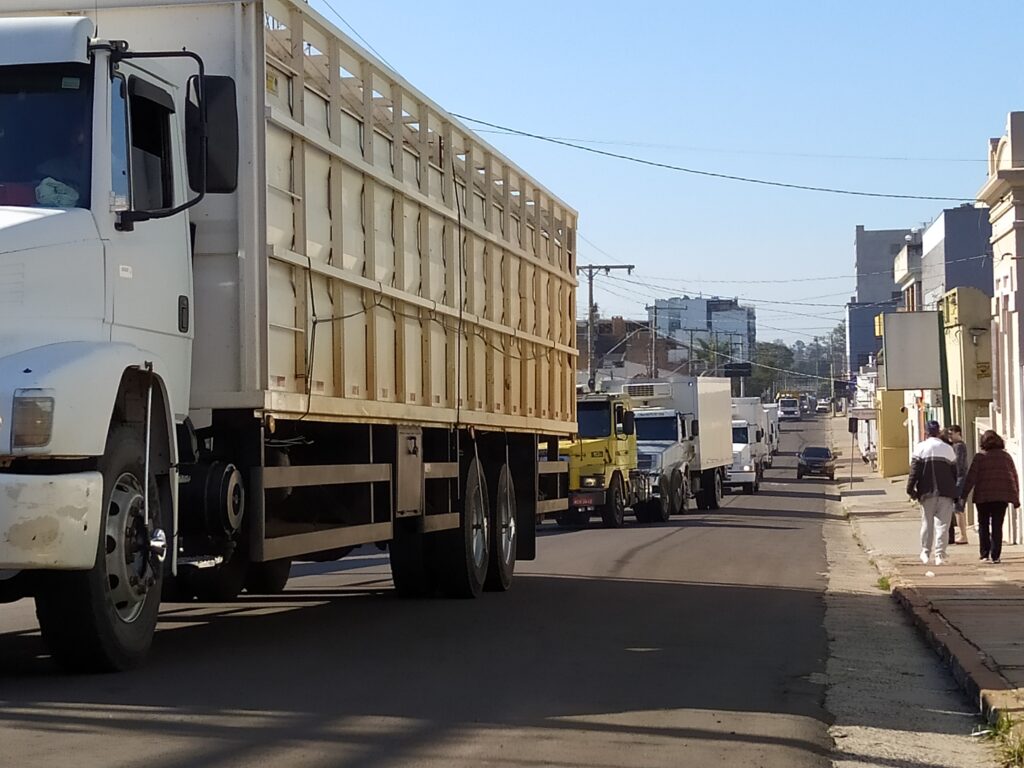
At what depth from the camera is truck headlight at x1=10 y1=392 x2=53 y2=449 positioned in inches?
294

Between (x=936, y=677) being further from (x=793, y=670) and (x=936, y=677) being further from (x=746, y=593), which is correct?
(x=746, y=593)

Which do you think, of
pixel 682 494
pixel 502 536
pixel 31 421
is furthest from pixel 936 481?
pixel 682 494

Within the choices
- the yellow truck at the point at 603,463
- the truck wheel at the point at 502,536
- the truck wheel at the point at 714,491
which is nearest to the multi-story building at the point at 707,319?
the truck wheel at the point at 714,491

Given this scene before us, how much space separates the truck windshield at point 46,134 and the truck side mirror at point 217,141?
1.85 feet

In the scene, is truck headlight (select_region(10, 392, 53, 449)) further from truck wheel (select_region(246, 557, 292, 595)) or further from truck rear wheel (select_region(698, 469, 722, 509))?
truck rear wheel (select_region(698, 469, 722, 509))

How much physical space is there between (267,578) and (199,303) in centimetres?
598

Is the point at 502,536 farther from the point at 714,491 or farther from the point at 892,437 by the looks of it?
the point at 892,437

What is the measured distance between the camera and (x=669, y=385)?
41.9m

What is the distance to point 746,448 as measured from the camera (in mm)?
55719

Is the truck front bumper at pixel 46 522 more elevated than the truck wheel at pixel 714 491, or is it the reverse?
the truck front bumper at pixel 46 522

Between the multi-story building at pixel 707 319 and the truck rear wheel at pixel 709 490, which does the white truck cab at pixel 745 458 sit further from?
the multi-story building at pixel 707 319

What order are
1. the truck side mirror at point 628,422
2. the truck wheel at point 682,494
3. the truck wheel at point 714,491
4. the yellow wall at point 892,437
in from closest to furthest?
1. the truck side mirror at point 628,422
2. the truck wheel at point 682,494
3. the truck wheel at point 714,491
4. the yellow wall at point 892,437

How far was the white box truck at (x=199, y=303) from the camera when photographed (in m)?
7.92

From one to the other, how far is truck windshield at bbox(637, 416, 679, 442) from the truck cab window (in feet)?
101
